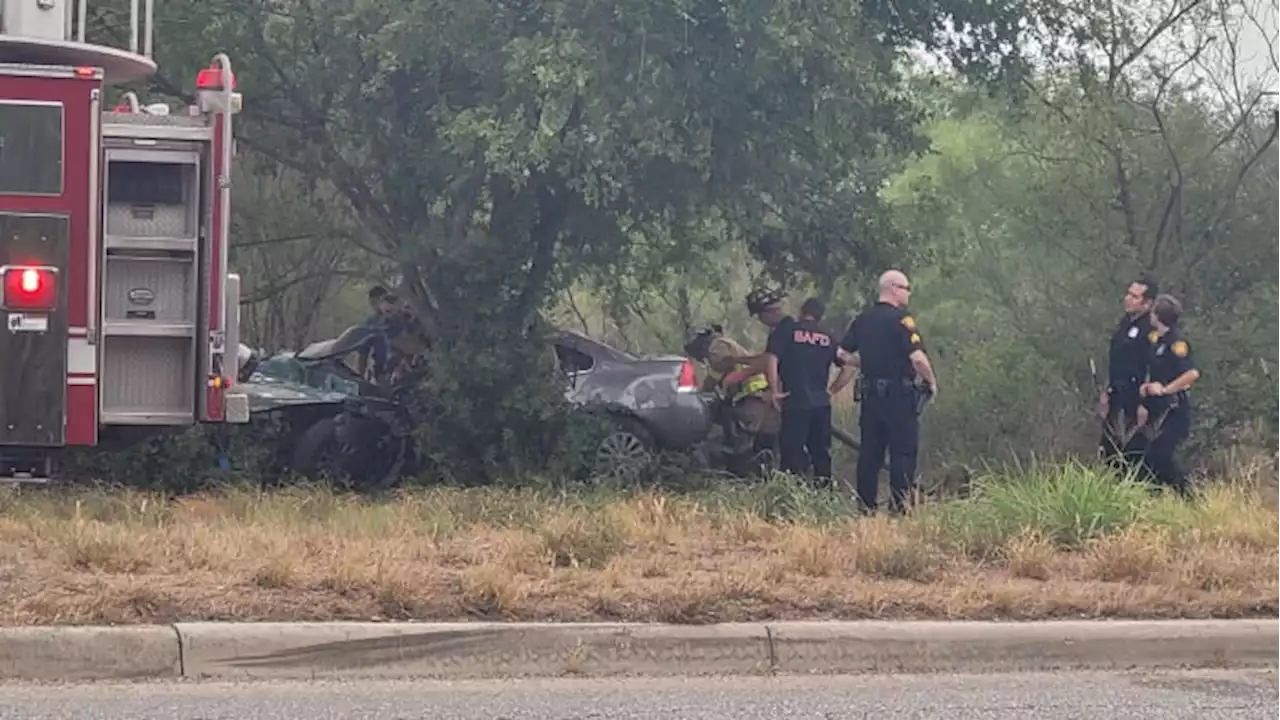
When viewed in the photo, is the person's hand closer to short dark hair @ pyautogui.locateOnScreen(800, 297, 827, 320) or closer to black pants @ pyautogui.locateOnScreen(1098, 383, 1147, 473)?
short dark hair @ pyautogui.locateOnScreen(800, 297, 827, 320)

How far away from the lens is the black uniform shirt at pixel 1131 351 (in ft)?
41.5

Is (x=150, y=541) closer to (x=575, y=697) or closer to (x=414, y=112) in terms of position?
(x=575, y=697)

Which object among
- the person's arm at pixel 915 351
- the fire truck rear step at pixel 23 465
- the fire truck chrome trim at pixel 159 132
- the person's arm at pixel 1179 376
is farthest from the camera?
the person's arm at pixel 1179 376

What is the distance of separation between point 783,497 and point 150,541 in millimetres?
3802

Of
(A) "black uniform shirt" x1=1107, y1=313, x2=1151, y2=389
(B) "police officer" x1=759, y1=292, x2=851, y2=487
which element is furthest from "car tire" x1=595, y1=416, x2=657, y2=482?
(A) "black uniform shirt" x1=1107, y1=313, x2=1151, y2=389

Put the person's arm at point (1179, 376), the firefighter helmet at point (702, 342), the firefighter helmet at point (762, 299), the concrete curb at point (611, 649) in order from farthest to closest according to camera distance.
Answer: the firefighter helmet at point (702, 342) < the firefighter helmet at point (762, 299) < the person's arm at point (1179, 376) < the concrete curb at point (611, 649)

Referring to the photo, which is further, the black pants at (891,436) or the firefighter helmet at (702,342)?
the firefighter helmet at (702,342)

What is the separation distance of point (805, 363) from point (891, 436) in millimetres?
2070

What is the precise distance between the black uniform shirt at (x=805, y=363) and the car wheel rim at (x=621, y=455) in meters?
1.65

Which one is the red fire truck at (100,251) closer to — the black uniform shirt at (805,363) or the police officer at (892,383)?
the police officer at (892,383)

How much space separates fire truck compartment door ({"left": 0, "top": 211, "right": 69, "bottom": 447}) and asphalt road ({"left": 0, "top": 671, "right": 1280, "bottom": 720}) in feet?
8.23

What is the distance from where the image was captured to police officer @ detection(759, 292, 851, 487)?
13664 millimetres

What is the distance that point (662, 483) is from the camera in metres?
14.6

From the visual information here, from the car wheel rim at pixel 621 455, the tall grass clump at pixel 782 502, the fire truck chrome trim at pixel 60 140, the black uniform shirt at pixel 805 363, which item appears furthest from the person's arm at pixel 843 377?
the fire truck chrome trim at pixel 60 140
